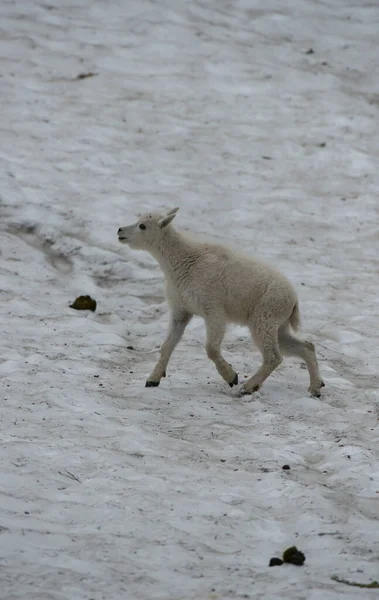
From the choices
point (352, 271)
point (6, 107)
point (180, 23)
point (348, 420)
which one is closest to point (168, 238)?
point (348, 420)

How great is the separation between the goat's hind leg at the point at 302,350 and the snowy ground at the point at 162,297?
0.22 metres

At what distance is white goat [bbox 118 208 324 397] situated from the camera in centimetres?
869

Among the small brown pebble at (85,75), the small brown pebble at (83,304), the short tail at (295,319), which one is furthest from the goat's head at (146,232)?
the small brown pebble at (85,75)

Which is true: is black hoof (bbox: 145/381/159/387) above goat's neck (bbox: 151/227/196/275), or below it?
below

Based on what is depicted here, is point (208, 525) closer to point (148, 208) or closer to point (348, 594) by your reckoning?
point (348, 594)

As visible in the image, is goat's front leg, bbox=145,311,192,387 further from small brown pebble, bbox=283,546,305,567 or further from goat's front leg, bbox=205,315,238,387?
small brown pebble, bbox=283,546,305,567

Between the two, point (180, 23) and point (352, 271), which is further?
point (180, 23)

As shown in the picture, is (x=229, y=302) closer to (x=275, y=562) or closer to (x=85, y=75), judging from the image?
(x=275, y=562)

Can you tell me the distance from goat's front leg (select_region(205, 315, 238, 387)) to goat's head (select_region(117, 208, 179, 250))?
1078mm

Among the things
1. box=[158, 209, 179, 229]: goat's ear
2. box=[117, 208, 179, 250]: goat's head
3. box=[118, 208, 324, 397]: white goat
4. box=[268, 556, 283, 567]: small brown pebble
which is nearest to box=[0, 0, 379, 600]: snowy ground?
box=[268, 556, 283, 567]: small brown pebble

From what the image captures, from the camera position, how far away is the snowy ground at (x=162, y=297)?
562 centimetres

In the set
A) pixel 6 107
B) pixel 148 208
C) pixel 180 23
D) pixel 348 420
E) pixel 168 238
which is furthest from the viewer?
pixel 180 23

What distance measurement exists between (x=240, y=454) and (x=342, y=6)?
568 inches

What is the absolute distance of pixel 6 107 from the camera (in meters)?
15.7
